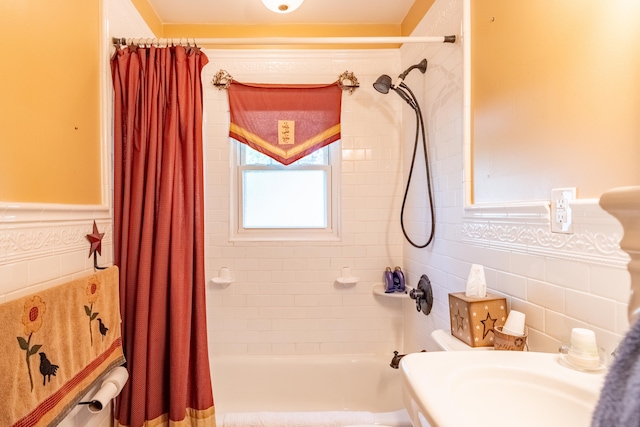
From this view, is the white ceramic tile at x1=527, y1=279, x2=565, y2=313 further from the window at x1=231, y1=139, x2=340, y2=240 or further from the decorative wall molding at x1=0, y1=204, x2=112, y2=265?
the decorative wall molding at x1=0, y1=204, x2=112, y2=265

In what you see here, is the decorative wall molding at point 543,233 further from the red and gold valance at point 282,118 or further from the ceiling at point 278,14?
the ceiling at point 278,14

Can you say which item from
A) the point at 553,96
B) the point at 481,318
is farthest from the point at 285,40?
the point at 481,318

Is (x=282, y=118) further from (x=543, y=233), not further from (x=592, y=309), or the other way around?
(x=592, y=309)

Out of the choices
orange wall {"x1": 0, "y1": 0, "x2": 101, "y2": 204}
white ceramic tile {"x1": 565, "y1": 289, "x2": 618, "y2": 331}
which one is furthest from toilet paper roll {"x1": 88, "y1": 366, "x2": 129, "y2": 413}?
white ceramic tile {"x1": 565, "y1": 289, "x2": 618, "y2": 331}

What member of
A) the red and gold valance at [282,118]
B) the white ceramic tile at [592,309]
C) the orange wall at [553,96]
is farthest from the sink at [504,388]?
the red and gold valance at [282,118]

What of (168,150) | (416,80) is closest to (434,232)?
(416,80)

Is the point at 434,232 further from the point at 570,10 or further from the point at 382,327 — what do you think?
the point at 570,10

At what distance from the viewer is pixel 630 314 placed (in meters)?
0.31

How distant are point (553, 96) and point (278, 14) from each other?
1731 mm

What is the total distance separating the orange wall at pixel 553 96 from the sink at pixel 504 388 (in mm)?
464

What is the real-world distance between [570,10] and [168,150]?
4.86 feet

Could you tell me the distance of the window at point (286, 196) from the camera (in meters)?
2.19

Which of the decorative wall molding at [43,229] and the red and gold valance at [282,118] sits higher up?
the red and gold valance at [282,118]

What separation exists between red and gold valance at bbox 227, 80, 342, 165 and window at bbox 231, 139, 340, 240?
151 millimetres
